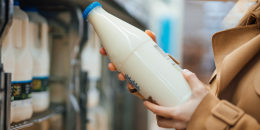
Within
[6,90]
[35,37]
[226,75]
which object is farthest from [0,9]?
[226,75]

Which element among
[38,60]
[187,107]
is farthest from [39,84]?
[187,107]

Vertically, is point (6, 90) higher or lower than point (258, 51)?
lower

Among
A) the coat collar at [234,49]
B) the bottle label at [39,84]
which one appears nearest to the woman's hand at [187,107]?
the coat collar at [234,49]

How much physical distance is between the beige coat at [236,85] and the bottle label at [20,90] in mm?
645

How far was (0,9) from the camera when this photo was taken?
0.65m

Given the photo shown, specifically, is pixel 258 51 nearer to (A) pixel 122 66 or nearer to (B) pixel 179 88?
(B) pixel 179 88

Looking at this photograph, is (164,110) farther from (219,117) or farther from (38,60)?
(38,60)

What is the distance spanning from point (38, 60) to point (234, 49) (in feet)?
2.82

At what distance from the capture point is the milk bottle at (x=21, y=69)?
895 millimetres

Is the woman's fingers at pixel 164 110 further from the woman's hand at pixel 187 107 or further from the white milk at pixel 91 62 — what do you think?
the white milk at pixel 91 62

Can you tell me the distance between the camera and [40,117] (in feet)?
3.48

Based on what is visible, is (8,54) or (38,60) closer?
(8,54)

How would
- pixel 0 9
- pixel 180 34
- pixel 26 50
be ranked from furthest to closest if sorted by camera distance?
pixel 180 34
pixel 26 50
pixel 0 9

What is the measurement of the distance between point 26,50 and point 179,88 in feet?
2.11
